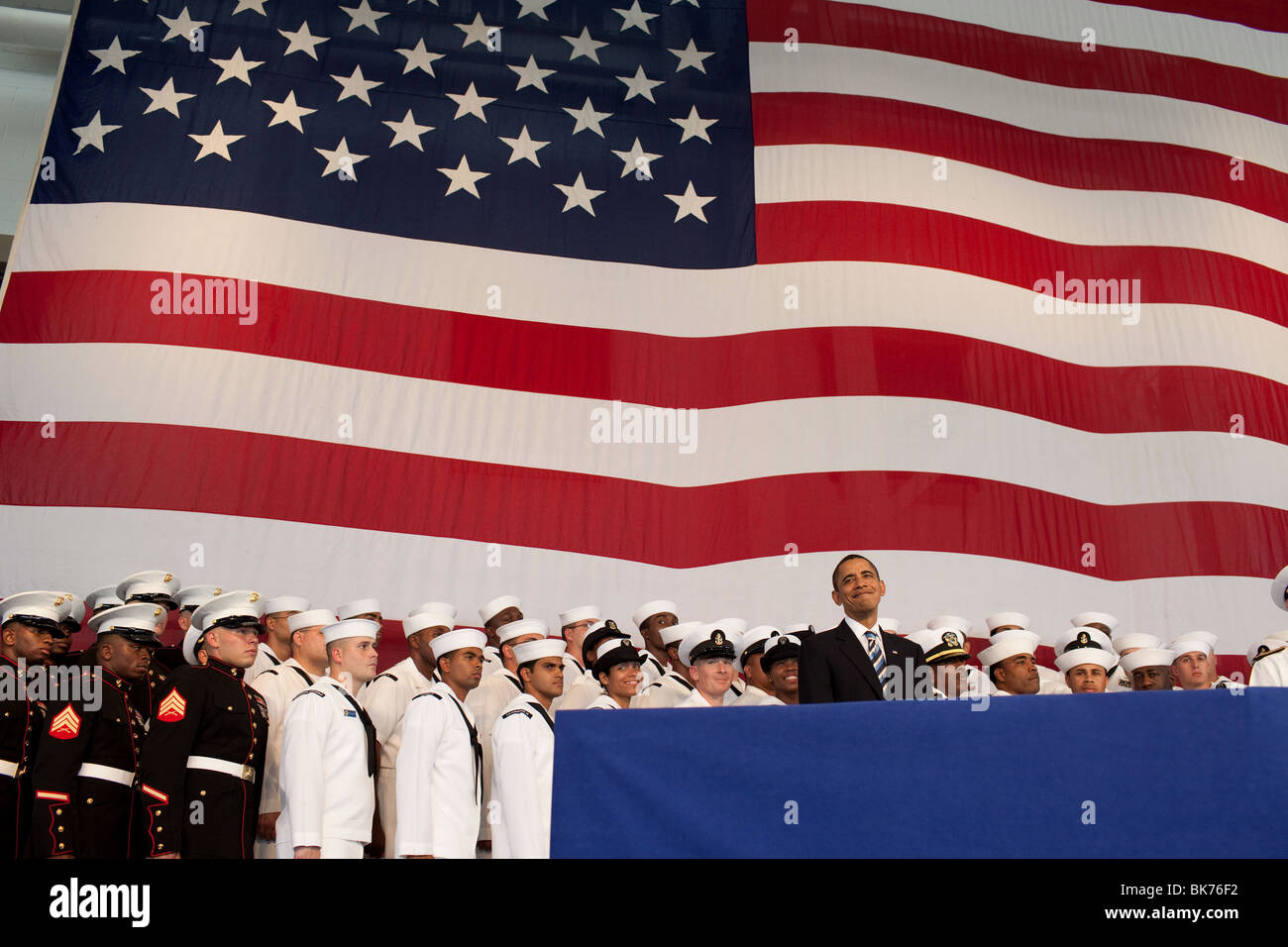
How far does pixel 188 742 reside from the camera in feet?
12.4

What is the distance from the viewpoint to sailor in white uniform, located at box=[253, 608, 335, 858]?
4.10m

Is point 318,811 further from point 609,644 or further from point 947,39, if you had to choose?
point 947,39

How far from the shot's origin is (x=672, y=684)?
5180 millimetres

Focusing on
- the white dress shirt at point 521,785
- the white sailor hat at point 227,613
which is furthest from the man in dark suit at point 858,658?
the white sailor hat at point 227,613

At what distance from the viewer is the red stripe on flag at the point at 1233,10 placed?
8.98 meters

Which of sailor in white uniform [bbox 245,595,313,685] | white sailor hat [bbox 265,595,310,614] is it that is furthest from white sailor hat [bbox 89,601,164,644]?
white sailor hat [bbox 265,595,310,614]

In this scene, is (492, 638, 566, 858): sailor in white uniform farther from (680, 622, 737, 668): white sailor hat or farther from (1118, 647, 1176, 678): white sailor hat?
(1118, 647, 1176, 678): white sailor hat

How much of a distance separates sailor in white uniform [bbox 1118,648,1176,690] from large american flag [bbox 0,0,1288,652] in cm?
174

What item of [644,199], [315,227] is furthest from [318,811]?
[644,199]

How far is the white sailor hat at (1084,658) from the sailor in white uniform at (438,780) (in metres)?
2.37

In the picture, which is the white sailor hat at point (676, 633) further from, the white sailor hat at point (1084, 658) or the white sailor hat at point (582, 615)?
the white sailor hat at point (1084, 658)

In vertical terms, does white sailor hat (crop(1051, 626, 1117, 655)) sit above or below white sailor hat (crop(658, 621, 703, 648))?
below
